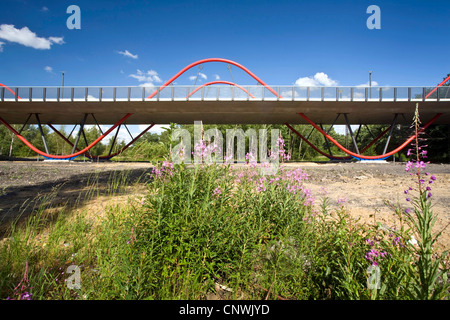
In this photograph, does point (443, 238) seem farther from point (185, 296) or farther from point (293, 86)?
point (293, 86)

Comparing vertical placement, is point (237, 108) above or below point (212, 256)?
above

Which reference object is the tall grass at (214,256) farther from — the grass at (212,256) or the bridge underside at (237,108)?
the bridge underside at (237,108)

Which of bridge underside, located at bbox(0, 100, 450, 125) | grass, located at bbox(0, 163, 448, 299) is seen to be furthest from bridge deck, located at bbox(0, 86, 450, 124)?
grass, located at bbox(0, 163, 448, 299)

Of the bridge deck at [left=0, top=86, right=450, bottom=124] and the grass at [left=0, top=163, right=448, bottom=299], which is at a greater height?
the bridge deck at [left=0, top=86, right=450, bottom=124]

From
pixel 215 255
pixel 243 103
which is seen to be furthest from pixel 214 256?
pixel 243 103

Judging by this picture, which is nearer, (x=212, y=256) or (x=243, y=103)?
(x=212, y=256)

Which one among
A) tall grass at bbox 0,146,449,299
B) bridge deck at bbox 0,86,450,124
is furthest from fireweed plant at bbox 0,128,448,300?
bridge deck at bbox 0,86,450,124

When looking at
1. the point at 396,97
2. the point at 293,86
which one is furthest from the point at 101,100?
the point at 396,97

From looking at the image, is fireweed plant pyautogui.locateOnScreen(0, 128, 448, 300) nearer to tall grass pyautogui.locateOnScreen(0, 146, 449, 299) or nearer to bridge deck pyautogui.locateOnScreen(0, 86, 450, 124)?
tall grass pyautogui.locateOnScreen(0, 146, 449, 299)

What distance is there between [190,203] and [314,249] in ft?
5.00

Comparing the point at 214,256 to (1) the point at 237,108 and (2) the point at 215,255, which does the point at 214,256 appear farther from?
(1) the point at 237,108

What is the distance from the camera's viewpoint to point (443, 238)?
344 cm

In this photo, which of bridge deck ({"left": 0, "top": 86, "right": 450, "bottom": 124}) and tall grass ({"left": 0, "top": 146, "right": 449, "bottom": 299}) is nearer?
tall grass ({"left": 0, "top": 146, "right": 449, "bottom": 299})
